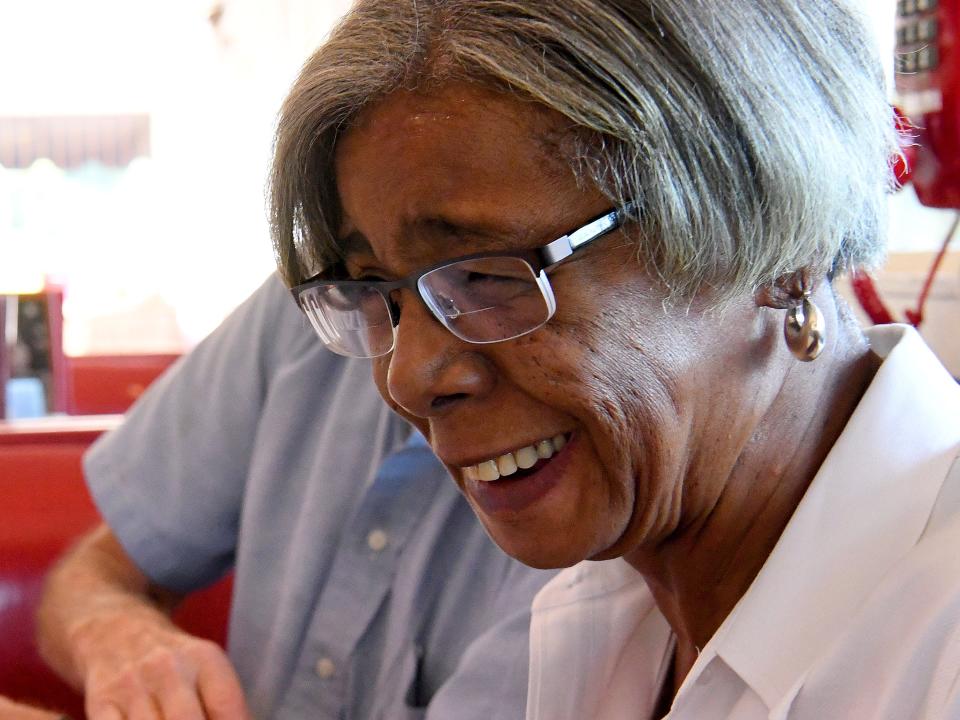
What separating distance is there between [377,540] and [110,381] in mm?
2147

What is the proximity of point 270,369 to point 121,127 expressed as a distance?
5.90 metres

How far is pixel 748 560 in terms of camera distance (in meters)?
0.87

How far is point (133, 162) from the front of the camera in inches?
269

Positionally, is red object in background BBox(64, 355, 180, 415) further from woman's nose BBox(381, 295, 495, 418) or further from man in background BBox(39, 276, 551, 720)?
woman's nose BBox(381, 295, 495, 418)

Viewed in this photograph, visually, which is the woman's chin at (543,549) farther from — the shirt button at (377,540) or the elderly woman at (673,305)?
the shirt button at (377,540)

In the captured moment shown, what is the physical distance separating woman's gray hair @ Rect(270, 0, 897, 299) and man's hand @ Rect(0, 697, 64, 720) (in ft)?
2.57

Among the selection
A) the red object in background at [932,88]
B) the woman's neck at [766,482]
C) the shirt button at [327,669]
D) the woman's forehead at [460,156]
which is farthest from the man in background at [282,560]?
the red object in background at [932,88]

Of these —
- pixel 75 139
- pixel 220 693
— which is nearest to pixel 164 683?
pixel 220 693

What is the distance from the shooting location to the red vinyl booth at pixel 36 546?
1.53 metres

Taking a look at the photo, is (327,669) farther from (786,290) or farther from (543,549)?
(786,290)

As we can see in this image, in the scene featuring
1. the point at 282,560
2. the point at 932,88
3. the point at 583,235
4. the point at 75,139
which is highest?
the point at 75,139

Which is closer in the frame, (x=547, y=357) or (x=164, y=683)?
(x=547, y=357)

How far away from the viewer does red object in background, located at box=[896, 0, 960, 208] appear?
47.7 inches

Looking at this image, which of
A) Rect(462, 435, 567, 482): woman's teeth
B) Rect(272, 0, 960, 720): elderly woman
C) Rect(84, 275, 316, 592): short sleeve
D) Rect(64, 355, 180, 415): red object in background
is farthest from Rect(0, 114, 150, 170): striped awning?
Rect(462, 435, 567, 482): woman's teeth
